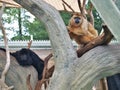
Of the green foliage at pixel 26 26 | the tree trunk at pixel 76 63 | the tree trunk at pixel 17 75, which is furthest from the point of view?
the green foliage at pixel 26 26

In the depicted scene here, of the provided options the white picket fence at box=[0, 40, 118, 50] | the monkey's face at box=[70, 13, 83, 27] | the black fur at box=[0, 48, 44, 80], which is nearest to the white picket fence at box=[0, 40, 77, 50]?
the white picket fence at box=[0, 40, 118, 50]

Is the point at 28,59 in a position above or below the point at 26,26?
below

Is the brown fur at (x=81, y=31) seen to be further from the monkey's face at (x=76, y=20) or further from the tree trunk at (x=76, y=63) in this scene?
the tree trunk at (x=76, y=63)

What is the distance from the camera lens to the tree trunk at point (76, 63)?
4.88ft

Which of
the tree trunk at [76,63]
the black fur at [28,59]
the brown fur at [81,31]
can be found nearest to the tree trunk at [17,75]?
the black fur at [28,59]

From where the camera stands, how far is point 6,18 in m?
11.6

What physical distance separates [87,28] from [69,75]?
593 millimetres

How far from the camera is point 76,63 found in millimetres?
1510

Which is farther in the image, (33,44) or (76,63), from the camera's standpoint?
(33,44)

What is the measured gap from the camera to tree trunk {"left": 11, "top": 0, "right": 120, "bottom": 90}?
149 cm

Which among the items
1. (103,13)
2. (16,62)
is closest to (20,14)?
(16,62)

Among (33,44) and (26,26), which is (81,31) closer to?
(33,44)

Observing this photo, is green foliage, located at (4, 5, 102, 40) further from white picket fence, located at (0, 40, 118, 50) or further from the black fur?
the black fur

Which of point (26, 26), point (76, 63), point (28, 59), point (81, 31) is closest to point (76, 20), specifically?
point (81, 31)
